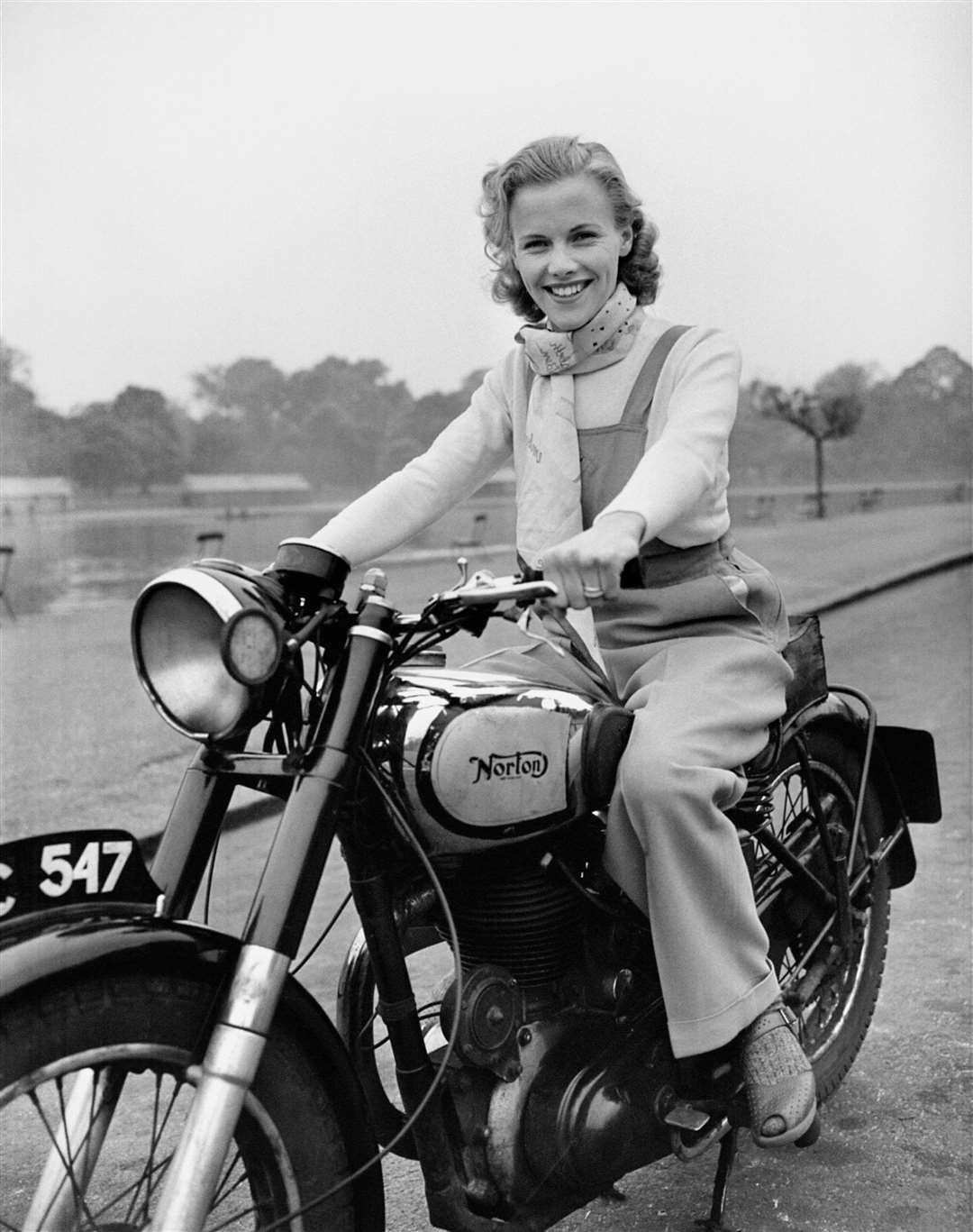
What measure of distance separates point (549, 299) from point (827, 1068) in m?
1.60

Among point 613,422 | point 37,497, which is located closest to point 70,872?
point 613,422

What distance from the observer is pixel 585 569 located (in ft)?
6.40

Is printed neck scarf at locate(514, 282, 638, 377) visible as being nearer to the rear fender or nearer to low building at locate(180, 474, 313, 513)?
the rear fender

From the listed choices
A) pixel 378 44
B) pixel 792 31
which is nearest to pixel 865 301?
pixel 792 31

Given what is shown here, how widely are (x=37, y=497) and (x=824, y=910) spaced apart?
26.9ft

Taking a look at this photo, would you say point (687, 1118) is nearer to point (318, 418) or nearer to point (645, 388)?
point (645, 388)

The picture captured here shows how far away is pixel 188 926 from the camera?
180cm

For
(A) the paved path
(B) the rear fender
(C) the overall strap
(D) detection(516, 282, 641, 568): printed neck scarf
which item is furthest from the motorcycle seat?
(A) the paved path

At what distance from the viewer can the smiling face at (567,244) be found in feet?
8.26

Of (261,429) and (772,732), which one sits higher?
(261,429)

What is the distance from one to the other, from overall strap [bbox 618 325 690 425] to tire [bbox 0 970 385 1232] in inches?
46.9

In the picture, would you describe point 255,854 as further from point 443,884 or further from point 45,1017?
point 45,1017

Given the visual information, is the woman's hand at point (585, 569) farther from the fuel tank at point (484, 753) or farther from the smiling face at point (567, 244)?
the smiling face at point (567, 244)

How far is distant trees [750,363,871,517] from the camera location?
14039 millimetres
